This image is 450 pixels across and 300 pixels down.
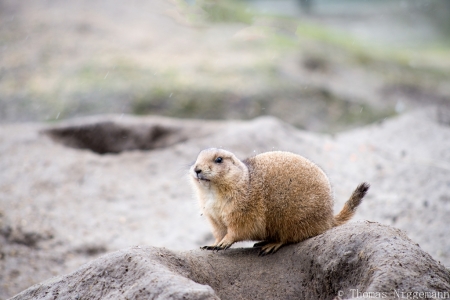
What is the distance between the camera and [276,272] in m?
4.18

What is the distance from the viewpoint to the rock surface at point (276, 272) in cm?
325

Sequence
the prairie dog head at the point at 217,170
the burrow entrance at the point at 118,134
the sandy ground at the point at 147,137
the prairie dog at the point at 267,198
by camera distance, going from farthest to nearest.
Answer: the burrow entrance at the point at 118,134, the sandy ground at the point at 147,137, the prairie dog head at the point at 217,170, the prairie dog at the point at 267,198

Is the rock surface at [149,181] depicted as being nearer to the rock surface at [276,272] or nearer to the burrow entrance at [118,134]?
the burrow entrance at [118,134]

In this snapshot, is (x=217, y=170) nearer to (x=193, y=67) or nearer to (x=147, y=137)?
(x=147, y=137)

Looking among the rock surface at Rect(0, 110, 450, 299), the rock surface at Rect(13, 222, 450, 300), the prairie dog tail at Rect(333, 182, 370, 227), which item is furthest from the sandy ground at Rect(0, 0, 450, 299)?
the prairie dog tail at Rect(333, 182, 370, 227)

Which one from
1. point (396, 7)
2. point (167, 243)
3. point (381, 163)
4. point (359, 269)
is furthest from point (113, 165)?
point (396, 7)

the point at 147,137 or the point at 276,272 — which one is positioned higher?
the point at 276,272

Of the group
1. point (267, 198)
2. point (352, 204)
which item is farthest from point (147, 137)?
point (352, 204)

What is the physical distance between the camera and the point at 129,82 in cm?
1361

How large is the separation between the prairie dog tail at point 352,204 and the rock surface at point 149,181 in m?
2.28

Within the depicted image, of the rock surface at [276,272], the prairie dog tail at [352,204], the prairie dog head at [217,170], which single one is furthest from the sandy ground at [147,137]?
the prairie dog tail at [352,204]

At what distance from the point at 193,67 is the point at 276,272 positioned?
11.0m

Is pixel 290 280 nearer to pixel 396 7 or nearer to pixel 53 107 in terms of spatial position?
pixel 53 107

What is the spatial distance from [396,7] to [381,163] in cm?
2145
